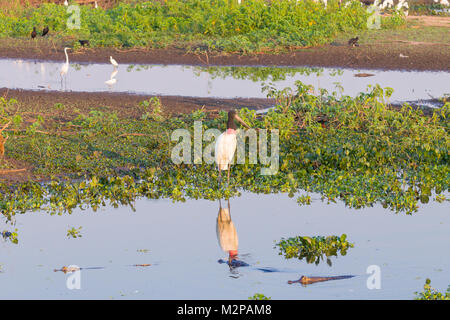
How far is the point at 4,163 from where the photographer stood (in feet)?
38.6

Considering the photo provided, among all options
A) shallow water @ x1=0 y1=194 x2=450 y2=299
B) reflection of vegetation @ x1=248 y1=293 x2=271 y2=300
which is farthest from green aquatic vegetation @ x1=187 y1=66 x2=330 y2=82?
reflection of vegetation @ x1=248 y1=293 x2=271 y2=300

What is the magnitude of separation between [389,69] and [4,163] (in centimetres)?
1261

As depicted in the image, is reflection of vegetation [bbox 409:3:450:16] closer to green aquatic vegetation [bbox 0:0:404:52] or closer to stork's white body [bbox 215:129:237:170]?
green aquatic vegetation [bbox 0:0:404:52]

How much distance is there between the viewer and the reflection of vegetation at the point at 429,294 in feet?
24.3

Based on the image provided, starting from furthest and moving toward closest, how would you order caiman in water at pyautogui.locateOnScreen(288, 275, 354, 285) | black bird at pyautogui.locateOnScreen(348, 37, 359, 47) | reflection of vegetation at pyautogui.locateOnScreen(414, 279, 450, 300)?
black bird at pyautogui.locateOnScreen(348, 37, 359, 47)
caiman in water at pyautogui.locateOnScreen(288, 275, 354, 285)
reflection of vegetation at pyautogui.locateOnScreen(414, 279, 450, 300)

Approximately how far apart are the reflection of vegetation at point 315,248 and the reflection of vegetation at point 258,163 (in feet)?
6.02

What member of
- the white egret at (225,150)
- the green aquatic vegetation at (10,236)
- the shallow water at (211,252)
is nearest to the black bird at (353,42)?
the white egret at (225,150)

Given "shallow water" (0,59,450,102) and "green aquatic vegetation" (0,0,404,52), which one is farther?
"green aquatic vegetation" (0,0,404,52)

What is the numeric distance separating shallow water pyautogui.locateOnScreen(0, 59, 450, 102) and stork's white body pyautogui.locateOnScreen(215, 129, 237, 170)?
6.46m

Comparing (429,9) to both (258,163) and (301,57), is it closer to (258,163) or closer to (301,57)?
(301,57)

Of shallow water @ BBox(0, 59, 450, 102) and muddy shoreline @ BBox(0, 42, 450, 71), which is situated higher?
muddy shoreline @ BBox(0, 42, 450, 71)

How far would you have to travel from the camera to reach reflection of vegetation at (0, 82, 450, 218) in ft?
35.7

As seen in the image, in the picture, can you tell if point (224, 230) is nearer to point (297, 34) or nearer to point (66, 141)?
point (66, 141)

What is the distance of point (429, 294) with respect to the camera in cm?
745
